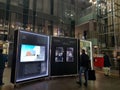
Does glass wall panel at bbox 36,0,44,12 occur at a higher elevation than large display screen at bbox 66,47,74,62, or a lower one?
higher

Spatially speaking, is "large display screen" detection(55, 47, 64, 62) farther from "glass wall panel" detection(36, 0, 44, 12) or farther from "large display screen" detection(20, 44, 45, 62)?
"glass wall panel" detection(36, 0, 44, 12)

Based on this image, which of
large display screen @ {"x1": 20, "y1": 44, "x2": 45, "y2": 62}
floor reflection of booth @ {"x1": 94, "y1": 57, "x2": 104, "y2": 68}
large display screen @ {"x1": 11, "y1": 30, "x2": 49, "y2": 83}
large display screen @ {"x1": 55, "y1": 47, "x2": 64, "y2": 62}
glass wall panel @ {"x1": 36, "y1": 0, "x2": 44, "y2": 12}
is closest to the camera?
large display screen @ {"x1": 11, "y1": 30, "x2": 49, "y2": 83}

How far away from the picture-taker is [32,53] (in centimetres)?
724

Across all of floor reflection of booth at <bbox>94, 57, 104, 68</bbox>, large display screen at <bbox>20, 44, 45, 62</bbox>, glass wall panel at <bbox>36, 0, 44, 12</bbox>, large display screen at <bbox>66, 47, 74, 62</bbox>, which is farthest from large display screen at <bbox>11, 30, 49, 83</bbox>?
glass wall panel at <bbox>36, 0, 44, 12</bbox>

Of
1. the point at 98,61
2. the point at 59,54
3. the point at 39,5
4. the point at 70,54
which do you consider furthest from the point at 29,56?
the point at 39,5

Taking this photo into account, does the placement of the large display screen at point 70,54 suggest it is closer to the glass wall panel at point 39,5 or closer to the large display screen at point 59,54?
the large display screen at point 59,54

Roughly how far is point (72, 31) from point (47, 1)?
4879 millimetres

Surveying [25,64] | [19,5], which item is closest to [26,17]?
[19,5]

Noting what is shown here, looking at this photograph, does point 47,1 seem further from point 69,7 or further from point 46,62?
point 46,62

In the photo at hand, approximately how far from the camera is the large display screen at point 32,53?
671 centimetres

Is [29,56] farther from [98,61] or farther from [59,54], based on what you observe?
[98,61]

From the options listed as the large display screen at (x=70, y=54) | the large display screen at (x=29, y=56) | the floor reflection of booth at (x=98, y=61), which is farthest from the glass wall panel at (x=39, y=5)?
the large display screen at (x=29, y=56)

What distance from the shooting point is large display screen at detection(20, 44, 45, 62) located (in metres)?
6.71

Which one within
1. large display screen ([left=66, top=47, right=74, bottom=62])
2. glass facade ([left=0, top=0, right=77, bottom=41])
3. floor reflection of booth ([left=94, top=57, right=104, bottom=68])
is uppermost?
glass facade ([left=0, top=0, right=77, bottom=41])
